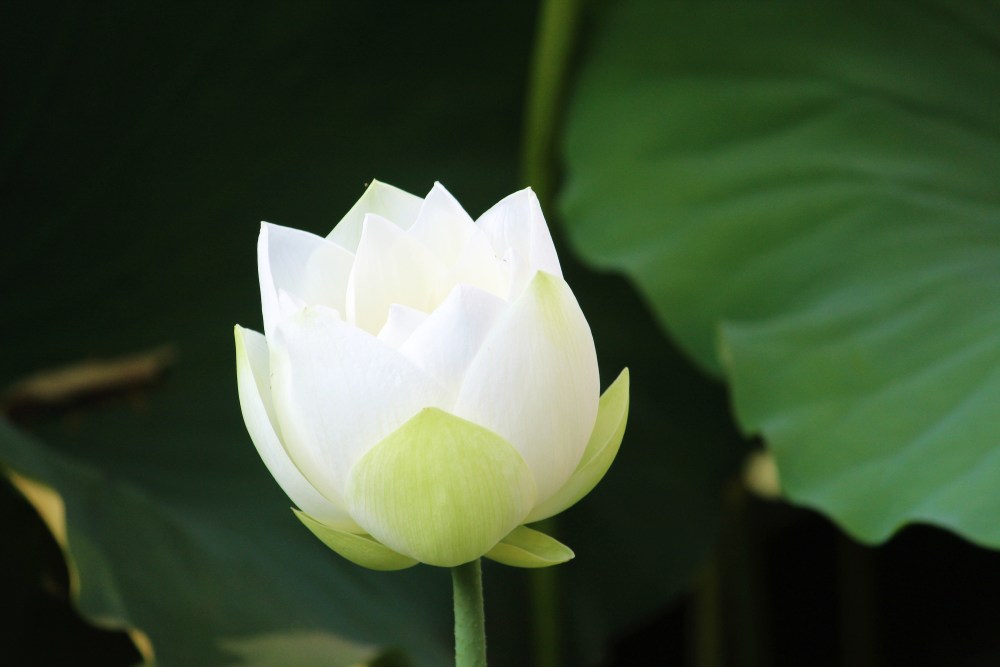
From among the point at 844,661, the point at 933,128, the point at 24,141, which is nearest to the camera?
the point at 933,128

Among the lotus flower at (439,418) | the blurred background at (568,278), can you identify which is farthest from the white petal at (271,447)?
the blurred background at (568,278)

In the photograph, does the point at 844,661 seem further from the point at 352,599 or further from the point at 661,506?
the point at 352,599

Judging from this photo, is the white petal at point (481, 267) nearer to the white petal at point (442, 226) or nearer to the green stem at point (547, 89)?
the white petal at point (442, 226)

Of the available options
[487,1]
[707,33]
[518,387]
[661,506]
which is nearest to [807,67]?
[707,33]

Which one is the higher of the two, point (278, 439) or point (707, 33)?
point (707, 33)

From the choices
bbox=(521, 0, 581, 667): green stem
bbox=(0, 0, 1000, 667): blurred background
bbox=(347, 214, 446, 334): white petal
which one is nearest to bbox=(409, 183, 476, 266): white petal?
bbox=(347, 214, 446, 334): white petal

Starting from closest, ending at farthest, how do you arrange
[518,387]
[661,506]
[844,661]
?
[518,387], [661,506], [844,661]

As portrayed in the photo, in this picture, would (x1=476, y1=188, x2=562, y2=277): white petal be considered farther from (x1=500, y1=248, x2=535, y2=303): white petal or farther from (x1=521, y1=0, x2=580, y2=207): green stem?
(x1=521, y1=0, x2=580, y2=207): green stem
